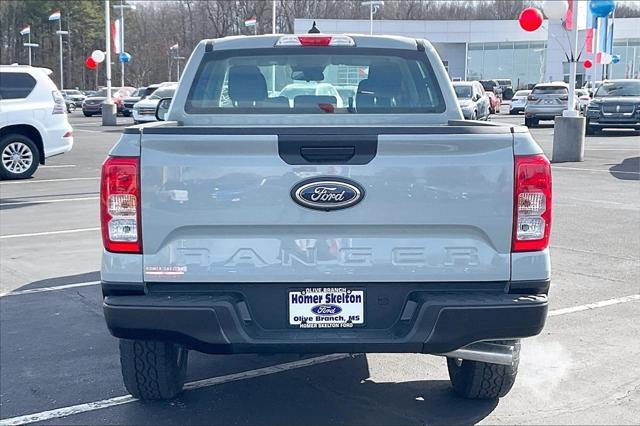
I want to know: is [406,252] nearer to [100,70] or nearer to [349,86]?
[349,86]

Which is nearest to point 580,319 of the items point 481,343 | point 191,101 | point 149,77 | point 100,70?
point 481,343

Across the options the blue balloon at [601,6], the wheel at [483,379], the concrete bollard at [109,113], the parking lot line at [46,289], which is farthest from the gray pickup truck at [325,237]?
the concrete bollard at [109,113]

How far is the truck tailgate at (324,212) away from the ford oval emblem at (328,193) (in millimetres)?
29

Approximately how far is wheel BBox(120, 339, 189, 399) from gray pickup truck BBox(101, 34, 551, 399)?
0.50 m

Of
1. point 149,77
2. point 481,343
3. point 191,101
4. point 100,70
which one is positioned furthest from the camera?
point 100,70

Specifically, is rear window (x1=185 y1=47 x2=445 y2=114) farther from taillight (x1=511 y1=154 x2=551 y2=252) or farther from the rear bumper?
the rear bumper

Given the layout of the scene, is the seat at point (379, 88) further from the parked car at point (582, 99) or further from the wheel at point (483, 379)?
the parked car at point (582, 99)

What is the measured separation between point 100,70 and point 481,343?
98.5 metres

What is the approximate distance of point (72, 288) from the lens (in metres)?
7.38

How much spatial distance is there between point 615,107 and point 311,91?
2255 cm

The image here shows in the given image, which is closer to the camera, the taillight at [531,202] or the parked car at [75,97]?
the taillight at [531,202]

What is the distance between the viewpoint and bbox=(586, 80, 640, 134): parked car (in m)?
25.5

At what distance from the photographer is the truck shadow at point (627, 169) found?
1572cm

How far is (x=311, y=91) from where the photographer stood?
523 cm
